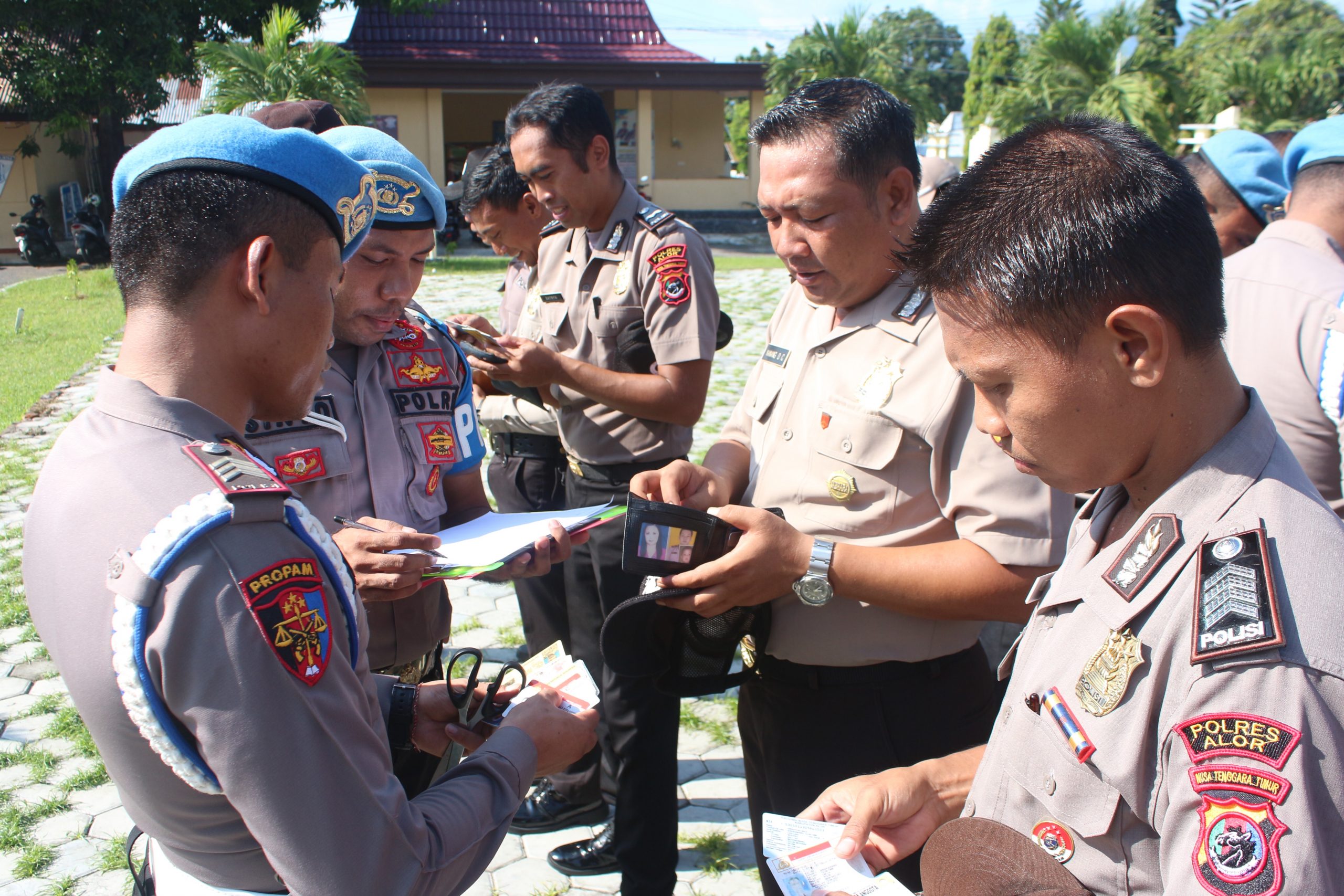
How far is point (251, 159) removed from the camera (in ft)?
4.00

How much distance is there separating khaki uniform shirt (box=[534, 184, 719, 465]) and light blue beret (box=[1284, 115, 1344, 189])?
1765 millimetres

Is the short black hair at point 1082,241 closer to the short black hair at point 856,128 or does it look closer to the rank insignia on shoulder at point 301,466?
the short black hair at point 856,128

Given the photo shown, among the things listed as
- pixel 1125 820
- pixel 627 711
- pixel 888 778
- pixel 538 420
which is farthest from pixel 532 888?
pixel 1125 820

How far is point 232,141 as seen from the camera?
1220 millimetres

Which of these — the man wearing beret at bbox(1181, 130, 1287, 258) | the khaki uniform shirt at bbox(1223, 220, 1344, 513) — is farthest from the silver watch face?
the man wearing beret at bbox(1181, 130, 1287, 258)

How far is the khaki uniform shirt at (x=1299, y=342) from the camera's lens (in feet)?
7.69

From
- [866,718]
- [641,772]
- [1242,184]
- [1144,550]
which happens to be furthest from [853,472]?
[1242,184]

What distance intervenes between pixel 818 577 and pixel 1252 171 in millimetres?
2970

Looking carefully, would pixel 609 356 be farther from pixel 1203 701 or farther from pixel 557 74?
pixel 557 74

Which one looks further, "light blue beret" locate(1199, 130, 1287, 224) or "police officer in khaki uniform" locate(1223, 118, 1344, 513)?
"light blue beret" locate(1199, 130, 1287, 224)

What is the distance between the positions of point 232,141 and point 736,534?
43.4 inches

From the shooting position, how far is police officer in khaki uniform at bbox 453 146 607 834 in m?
3.31

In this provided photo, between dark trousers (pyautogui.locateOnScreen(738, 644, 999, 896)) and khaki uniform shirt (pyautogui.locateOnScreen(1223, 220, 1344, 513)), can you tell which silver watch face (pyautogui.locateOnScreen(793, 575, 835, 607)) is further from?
khaki uniform shirt (pyautogui.locateOnScreen(1223, 220, 1344, 513))

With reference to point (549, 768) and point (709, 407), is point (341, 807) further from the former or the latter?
point (709, 407)
